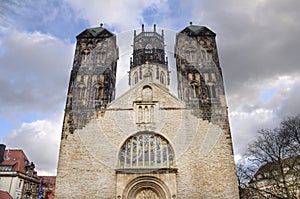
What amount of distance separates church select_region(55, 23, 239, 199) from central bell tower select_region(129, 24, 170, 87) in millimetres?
7324

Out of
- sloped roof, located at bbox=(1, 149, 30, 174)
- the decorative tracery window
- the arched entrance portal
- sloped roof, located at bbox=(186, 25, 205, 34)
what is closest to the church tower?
the decorative tracery window

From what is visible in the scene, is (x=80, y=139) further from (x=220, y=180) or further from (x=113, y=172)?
(x=220, y=180)

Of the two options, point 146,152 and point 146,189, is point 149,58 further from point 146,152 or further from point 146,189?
point 146,189

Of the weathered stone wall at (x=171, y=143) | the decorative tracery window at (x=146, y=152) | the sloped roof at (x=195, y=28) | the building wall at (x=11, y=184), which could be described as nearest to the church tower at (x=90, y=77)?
the weathered stone wall at (x=171, y=143)

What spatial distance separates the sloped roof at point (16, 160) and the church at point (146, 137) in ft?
54.9

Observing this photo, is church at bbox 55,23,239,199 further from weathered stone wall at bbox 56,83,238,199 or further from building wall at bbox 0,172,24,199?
building wall at bbox 0,172,24,199

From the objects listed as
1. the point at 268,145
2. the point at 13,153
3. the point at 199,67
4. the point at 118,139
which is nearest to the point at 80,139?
the point at 118,139

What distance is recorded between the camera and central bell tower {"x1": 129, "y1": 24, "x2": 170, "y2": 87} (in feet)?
91.1

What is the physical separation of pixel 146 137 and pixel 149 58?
48.2 ft

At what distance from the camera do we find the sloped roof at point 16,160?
97.2 ft

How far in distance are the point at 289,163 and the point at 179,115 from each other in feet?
23.0

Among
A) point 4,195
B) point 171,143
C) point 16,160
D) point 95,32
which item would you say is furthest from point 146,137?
point 16,160

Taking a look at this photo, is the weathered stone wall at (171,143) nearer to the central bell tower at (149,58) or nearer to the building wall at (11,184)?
the central bell tower at (149,58)

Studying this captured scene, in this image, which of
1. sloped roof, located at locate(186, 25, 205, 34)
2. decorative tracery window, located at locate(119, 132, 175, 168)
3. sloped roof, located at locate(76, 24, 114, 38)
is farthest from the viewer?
sloped roof, located at locate(186, 25, 205, 34)
